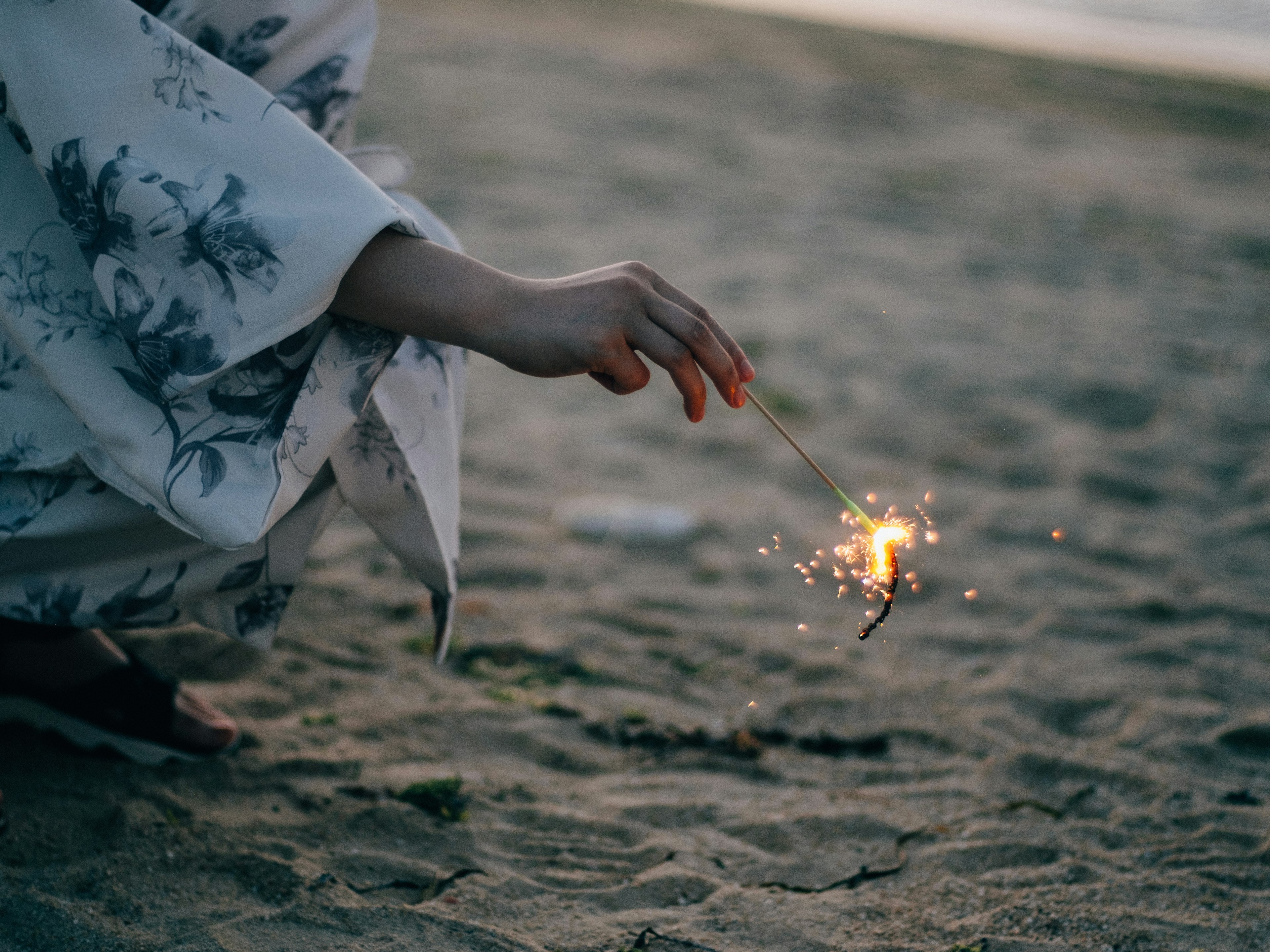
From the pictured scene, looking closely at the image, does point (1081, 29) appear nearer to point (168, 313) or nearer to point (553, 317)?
point (553, 317)

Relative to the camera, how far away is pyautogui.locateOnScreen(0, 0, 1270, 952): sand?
1.49 metres

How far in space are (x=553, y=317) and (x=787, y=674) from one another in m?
1.16

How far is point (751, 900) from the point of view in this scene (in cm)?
152

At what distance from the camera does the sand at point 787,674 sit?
1489mm

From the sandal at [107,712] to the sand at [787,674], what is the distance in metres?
0.04

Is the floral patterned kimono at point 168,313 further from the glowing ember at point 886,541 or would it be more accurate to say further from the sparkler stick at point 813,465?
the glowing ember at point 886,541

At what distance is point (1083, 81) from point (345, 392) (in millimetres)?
8799

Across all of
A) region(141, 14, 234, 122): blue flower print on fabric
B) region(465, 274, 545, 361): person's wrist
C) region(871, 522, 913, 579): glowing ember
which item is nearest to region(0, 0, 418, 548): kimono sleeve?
region(141, 14, 234, 122): blue flower print on fabric

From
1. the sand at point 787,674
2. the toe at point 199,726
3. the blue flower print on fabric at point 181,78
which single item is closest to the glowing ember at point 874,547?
the sand at point 787,674

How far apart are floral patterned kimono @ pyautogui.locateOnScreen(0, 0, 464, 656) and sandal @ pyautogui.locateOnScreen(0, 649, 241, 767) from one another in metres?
0.29

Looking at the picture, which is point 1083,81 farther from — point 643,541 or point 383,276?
point 383,276

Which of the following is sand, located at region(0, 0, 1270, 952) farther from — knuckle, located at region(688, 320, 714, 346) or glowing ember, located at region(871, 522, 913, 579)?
knuckle, located at region(688, 320, 714, 346)

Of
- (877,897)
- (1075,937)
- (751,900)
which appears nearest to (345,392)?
(751,900)

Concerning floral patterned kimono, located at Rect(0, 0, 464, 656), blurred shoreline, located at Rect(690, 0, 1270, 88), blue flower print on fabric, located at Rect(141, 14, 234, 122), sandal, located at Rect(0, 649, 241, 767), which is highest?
blurred shoreline, located at Rect(690, 0, 1270, 88)
